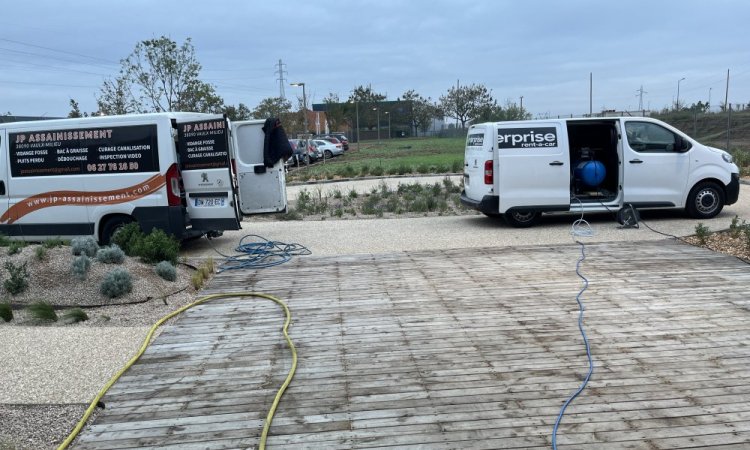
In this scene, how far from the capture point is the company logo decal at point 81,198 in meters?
9.80

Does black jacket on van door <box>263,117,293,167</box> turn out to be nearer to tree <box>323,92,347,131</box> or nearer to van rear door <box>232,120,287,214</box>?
van rear door <box>232,120,287,214</box>

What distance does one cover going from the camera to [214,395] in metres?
4.37

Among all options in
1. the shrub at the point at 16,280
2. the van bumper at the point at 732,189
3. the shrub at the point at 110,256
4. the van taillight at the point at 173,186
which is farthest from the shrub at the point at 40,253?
the van bumper at the point at 732,189

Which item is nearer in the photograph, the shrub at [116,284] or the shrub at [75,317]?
the shrub at [75,317]

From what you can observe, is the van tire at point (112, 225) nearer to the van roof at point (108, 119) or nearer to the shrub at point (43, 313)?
the van roof at point (108, 119)

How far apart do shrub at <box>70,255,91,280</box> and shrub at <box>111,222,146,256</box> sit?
1185 mm

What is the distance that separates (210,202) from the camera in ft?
32.4

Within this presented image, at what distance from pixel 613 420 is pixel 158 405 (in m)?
3.03

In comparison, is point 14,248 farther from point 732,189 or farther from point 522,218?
point 732,189

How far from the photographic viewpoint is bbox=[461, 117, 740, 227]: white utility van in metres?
11.1

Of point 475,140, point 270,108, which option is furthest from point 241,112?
point 475,140

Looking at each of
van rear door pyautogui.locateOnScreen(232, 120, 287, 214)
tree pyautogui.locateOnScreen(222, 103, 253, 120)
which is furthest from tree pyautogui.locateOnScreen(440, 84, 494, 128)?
van rear door pyautogui.locateOnScreen(232, 120, 287, 214)

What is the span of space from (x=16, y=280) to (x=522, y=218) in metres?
8.28

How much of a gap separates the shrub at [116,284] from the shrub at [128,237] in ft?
5.05
